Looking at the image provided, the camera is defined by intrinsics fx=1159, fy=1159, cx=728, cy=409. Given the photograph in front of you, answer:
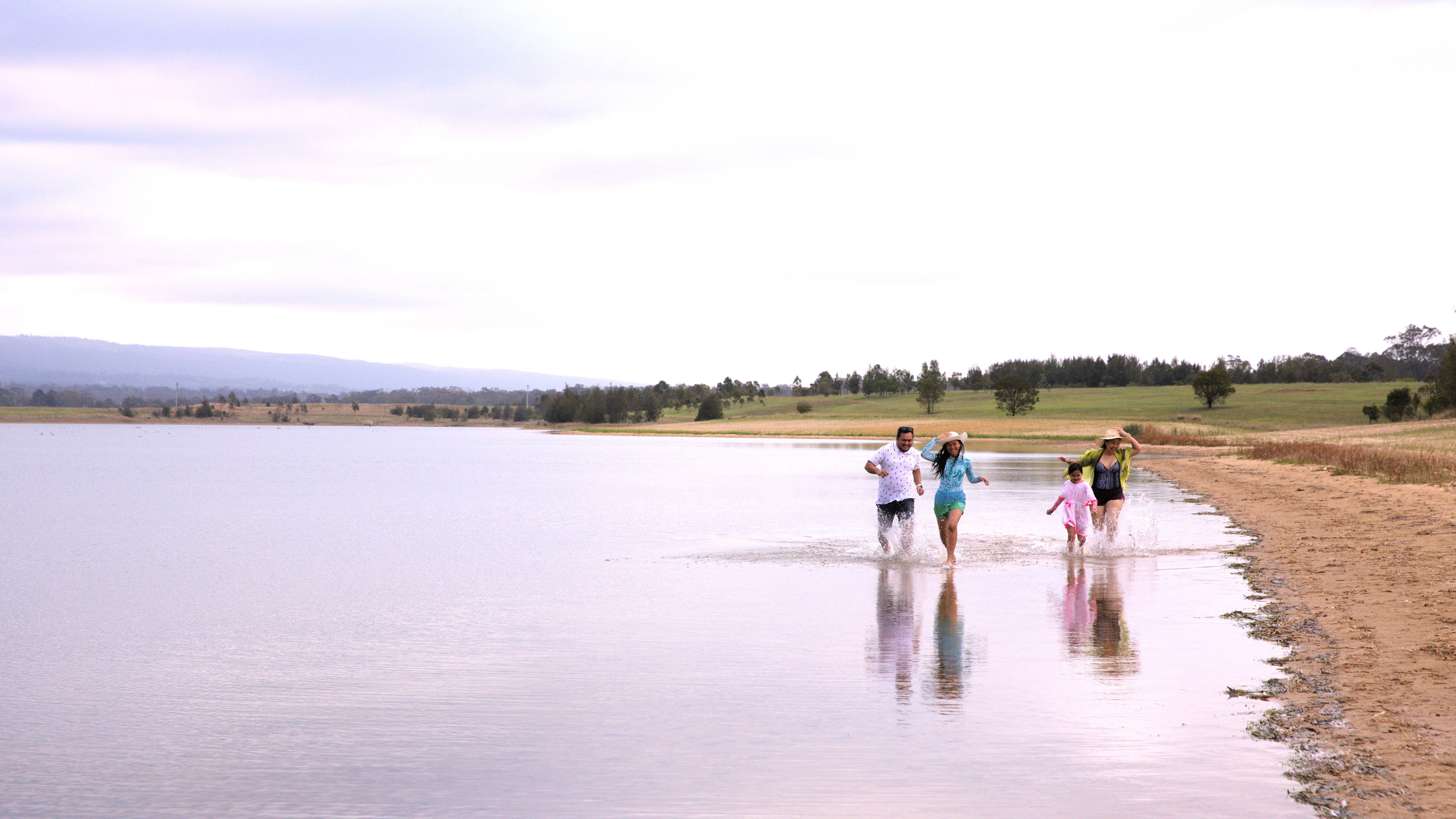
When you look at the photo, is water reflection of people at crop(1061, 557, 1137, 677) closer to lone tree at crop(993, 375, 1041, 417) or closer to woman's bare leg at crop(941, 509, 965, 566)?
woman's bare leg at crop(941, 509, 965, 566)

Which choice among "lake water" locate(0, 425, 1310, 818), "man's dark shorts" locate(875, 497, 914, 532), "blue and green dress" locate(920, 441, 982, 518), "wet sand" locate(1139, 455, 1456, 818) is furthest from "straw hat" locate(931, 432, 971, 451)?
"wet sand" locate(1139, 455, 1456, 818)

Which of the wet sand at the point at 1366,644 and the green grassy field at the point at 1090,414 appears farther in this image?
the green grassy field at the point at 1090,414

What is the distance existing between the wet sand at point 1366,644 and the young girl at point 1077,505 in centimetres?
231

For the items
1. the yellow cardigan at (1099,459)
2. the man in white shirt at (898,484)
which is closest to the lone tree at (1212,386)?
the yellow cardigan at (1099,459)

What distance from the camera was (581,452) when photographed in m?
75.2

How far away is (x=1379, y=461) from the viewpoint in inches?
1141

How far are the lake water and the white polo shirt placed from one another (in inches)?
43.5

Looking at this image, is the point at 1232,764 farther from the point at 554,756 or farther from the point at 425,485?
the point at 425,485

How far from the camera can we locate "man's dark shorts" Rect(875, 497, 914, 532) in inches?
658

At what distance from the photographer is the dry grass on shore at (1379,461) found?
80.6ft

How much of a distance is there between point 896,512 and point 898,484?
569 millimetres

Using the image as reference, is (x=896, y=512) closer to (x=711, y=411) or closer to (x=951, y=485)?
(x=951, y=485)

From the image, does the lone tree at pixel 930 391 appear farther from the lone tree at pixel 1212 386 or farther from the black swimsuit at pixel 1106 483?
the black swimsuit at pixel 1106 483

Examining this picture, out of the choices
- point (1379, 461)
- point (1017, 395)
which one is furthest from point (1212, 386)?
point (1379, 461)
